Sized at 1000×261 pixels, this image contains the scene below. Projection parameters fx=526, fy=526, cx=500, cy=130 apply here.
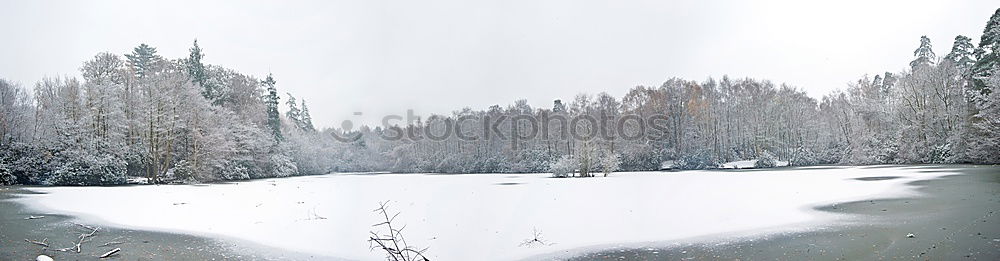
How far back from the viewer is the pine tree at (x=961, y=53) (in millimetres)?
41844

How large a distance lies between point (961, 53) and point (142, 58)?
7140cm

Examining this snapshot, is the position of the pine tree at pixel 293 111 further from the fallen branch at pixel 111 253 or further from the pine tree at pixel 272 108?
the fallen branch at pixel 111 253

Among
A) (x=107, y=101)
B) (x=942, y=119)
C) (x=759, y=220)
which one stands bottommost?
(x=759, y=220)

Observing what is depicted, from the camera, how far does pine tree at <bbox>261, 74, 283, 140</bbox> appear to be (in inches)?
2122

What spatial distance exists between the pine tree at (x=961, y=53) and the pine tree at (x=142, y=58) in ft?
220

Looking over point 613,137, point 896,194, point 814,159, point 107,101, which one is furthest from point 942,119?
point 107,101

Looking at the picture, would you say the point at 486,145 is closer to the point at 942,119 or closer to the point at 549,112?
the point at 549,112

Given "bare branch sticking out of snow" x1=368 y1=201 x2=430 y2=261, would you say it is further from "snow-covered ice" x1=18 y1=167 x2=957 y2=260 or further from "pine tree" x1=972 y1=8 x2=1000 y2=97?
"pine tree" x1=972 y1=8 x2=1000 y2=97

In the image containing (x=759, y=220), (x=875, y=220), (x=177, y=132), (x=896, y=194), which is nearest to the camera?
(x=875, y=220)

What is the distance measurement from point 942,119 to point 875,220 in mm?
38064

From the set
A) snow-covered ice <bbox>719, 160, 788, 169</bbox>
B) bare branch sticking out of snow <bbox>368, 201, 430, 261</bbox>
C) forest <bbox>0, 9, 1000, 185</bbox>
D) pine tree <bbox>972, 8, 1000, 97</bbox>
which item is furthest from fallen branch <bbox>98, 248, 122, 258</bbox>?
snow-covered ice <bbox>719, 160, 788, 169</bbox>

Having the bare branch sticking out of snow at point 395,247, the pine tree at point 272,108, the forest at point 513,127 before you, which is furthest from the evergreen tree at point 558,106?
the bare branch sticking out of snow at point 395,247

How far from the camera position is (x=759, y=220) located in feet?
40.7

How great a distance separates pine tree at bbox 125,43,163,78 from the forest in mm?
127
